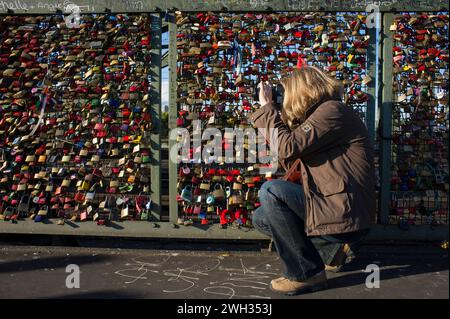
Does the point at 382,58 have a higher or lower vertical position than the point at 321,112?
higher

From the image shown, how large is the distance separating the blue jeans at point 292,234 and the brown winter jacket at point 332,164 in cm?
9

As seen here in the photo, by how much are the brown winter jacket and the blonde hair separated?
7 cm

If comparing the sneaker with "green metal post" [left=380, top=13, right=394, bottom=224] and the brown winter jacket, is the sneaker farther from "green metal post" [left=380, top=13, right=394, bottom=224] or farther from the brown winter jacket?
"green metal post" [left=380, top=13, right=394, bottom=224]

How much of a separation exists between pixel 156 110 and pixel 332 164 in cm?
177

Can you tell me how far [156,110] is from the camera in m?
4.13

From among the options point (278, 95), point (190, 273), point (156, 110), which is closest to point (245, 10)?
point (278, 95)

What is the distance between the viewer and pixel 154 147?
4145 millimetres

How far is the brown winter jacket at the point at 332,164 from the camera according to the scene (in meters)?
2.98

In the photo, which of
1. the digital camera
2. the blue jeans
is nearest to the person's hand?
the digital camera

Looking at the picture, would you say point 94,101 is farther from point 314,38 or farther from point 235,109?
point 314,38

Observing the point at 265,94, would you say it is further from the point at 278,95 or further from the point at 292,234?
the point at 292,234

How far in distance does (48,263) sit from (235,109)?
2.06 m

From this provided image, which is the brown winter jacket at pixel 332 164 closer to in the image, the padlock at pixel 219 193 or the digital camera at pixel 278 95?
the digital camera at pixel 278 95
